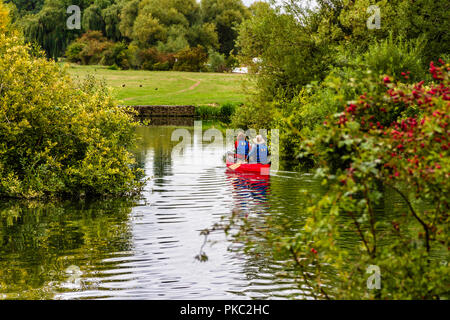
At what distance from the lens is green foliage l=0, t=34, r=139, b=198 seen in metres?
21.9

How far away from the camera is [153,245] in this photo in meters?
15.9

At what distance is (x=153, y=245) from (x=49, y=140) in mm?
8001

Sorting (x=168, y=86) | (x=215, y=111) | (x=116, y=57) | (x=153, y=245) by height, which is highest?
(x=116, y=57)

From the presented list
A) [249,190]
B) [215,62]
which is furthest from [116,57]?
[249,190]

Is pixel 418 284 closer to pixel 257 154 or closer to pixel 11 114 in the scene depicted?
pixel 11 114

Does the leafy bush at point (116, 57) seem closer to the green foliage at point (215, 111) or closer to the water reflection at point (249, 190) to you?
the green foliage at point (215, 111)

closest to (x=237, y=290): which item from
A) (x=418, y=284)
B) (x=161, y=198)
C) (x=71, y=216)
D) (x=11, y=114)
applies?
(x=418, y=284)

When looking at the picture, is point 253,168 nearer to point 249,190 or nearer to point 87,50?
point 249,190

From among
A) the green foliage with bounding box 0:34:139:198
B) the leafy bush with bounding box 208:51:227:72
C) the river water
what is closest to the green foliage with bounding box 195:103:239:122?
the leafy bush with bounding box 208:51:227:72

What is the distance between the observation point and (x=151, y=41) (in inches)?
4304

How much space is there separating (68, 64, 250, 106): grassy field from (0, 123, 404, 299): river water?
5179 cm

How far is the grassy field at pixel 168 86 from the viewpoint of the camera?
79.5 metres

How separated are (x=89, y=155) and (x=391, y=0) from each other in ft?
71.9

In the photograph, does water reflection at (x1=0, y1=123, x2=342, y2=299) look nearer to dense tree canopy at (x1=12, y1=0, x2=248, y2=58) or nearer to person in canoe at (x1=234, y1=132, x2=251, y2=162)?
person in canoe at (x1=234, y1=132, x2=251, y2=162)
